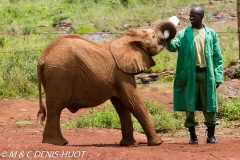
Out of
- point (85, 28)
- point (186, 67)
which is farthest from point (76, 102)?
point (85, 28)

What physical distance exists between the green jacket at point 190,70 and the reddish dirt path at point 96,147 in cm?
58

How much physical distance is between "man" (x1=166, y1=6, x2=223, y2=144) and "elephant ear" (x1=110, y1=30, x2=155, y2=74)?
398 mm

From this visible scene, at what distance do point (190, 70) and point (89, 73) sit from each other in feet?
4.57

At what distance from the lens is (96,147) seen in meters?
7.75

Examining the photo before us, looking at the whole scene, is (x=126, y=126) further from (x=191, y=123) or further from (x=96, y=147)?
(x=96, y=147)

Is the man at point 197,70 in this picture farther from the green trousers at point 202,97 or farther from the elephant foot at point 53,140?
the elephant foot at point 53,140

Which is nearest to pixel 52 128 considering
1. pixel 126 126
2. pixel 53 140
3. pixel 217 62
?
pixel 53 140

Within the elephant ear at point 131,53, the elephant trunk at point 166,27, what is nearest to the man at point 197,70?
the elephant trunk at point 166,27

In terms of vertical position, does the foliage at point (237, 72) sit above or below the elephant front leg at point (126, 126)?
above

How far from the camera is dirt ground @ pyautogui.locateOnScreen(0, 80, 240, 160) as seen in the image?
699cm

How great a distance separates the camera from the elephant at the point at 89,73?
7.94 meters

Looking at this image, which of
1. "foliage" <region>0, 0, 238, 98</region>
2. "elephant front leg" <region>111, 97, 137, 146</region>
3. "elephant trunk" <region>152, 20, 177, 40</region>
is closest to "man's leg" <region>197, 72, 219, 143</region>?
"elephant trunk" <region>152, 20, 177, 40</region>

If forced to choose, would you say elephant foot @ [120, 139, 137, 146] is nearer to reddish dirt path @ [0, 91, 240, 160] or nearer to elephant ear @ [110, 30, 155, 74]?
reddish dirt path @ [0, 91, 240, 160]

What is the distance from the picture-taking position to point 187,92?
8469 millimetres
